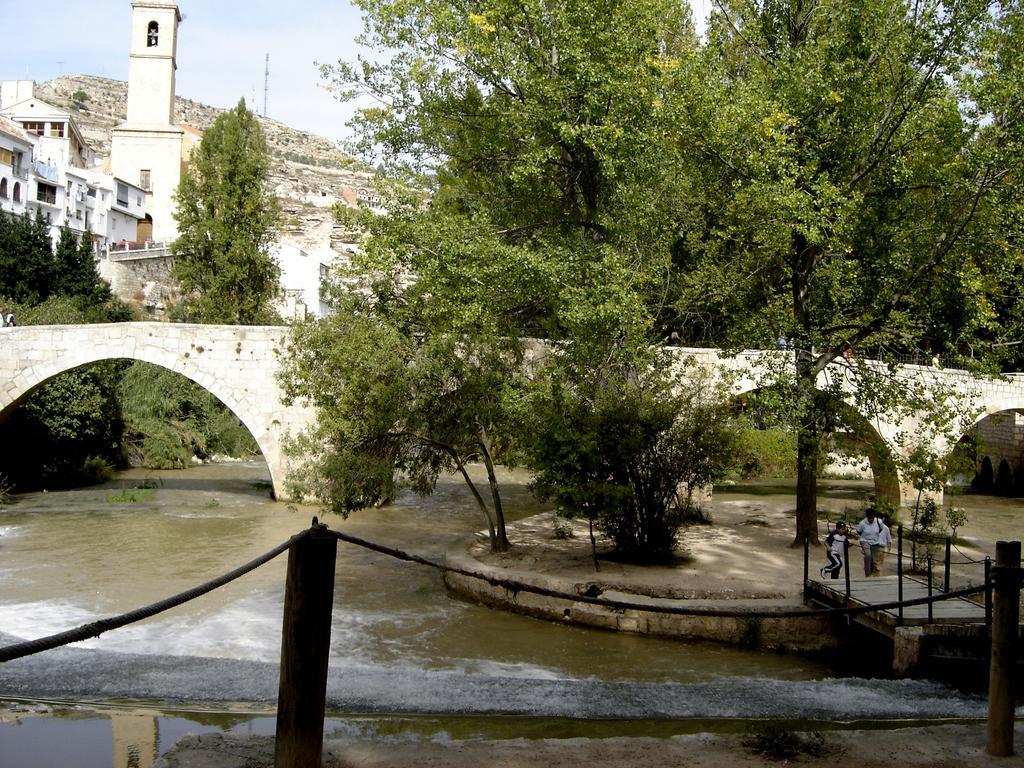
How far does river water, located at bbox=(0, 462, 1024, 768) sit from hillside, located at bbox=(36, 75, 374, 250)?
48193mm

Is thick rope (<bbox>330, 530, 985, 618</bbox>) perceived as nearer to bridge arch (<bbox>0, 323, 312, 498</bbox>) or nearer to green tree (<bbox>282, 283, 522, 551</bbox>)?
green tree (<bbox>282, 283, 522, 551</bbox>)

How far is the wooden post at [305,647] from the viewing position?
3857mm

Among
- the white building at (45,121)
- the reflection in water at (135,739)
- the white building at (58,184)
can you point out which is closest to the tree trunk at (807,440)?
the reflection in water at (135,739)

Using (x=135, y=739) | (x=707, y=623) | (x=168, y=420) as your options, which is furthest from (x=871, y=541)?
(x=168, y=420)

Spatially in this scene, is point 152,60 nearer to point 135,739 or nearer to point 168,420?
point 168,420

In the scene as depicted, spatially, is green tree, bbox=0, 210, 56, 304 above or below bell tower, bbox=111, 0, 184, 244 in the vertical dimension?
below

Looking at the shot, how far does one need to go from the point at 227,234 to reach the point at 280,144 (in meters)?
92.1

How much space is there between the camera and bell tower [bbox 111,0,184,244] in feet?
189

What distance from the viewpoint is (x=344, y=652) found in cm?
969

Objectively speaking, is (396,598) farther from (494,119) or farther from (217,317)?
(217,317)

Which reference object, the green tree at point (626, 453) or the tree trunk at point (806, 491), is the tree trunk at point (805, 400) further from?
the green tree at point (626, 453)

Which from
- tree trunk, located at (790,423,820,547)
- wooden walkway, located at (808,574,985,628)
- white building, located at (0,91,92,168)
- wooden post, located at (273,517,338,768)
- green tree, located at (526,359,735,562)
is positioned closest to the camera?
wooden post, located at (273,517,338,768)

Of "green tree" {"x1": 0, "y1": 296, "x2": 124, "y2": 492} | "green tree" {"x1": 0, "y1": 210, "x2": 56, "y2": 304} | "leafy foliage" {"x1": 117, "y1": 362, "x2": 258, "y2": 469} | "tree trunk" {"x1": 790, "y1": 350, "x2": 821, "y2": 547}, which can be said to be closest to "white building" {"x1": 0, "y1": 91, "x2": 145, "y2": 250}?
"green tree" {"x1": 0, "y1": 210, "x2": 56, "y2": 304}

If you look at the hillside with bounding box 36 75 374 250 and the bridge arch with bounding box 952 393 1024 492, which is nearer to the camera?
the bridge arch with bounding box 952 393 1024 492
